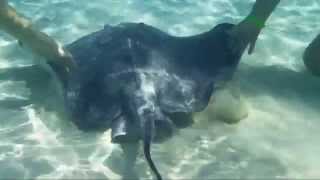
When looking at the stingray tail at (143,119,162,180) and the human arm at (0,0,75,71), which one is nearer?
the stingray tail at (143,119,162,180)

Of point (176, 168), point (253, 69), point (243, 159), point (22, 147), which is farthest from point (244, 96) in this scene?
point (22, 147)

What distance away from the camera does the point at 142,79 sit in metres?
5.88

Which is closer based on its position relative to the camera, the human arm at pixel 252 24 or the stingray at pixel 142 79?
the stingray at pixel 142 79

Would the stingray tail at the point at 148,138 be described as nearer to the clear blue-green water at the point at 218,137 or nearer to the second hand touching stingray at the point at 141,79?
the second hand touching stingray at the point at 141,79

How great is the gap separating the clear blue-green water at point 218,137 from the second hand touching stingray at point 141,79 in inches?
9.3

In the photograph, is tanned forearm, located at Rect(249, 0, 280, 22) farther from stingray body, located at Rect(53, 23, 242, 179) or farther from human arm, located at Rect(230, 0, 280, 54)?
stingray body, located at Rect(53, 23, 242, 179)

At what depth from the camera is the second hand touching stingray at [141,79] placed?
5.59m

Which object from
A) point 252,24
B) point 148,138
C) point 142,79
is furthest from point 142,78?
point 252,24

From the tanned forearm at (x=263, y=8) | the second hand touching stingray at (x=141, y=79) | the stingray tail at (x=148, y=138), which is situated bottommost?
the stingray tail at (x=148, y=138)

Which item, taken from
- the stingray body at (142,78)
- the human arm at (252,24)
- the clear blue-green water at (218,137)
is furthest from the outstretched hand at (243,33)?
the clear blue-green water at (218,137)

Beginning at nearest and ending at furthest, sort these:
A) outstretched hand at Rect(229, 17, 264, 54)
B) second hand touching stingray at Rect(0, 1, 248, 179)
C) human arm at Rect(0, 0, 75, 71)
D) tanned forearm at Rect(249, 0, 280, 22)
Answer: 1. second hand touching stingray at Rect(0, 1, 248, 179)
2. human arm at Rect(0, 0, 75, 71)
3. outstretched hand at Rect(229, 17, 264, 54)
4. tanned forearm at Rect(249, 0, 280, 22)

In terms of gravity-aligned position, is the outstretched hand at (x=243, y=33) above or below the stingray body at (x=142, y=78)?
above

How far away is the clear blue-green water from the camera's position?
5.29 meters

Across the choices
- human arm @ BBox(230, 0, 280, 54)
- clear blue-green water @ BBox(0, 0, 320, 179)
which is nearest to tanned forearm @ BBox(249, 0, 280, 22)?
human arm @ BBox(230, 0, 280, 54)
